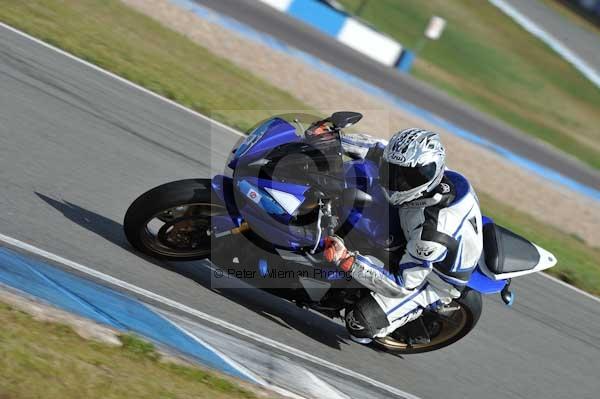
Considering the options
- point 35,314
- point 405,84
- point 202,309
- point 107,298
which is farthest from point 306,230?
point 405,84

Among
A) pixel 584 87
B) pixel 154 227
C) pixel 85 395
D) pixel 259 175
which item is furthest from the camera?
pixel 584 87

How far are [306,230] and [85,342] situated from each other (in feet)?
5.25

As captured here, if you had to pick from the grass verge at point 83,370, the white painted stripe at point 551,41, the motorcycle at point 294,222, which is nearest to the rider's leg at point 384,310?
the motorcycle at point 294,222

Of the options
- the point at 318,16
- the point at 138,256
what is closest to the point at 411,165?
the point at 138,256

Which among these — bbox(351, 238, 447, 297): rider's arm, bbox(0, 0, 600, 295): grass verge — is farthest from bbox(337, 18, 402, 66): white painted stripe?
bbox(351, 238, 447, 297): rider's arm

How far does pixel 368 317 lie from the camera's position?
5.26 meters

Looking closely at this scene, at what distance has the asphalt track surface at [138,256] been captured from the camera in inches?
209

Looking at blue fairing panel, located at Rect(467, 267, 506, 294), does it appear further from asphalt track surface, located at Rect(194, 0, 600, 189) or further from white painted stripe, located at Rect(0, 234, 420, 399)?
asphalt track surface, located at Rect(194, 0, 600, 189)

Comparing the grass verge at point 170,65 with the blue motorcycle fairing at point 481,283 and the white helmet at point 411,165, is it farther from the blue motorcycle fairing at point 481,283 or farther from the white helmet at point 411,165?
the white helmet at point 411,165

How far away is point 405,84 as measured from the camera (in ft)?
58.7

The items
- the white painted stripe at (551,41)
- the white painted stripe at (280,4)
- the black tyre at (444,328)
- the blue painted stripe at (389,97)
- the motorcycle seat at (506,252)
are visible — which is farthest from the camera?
the white painted stripe at (551,41)

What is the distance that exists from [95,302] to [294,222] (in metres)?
1.41

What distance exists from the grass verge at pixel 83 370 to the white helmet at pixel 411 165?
1.64 m

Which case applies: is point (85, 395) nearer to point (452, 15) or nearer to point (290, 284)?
point (290, 284)
